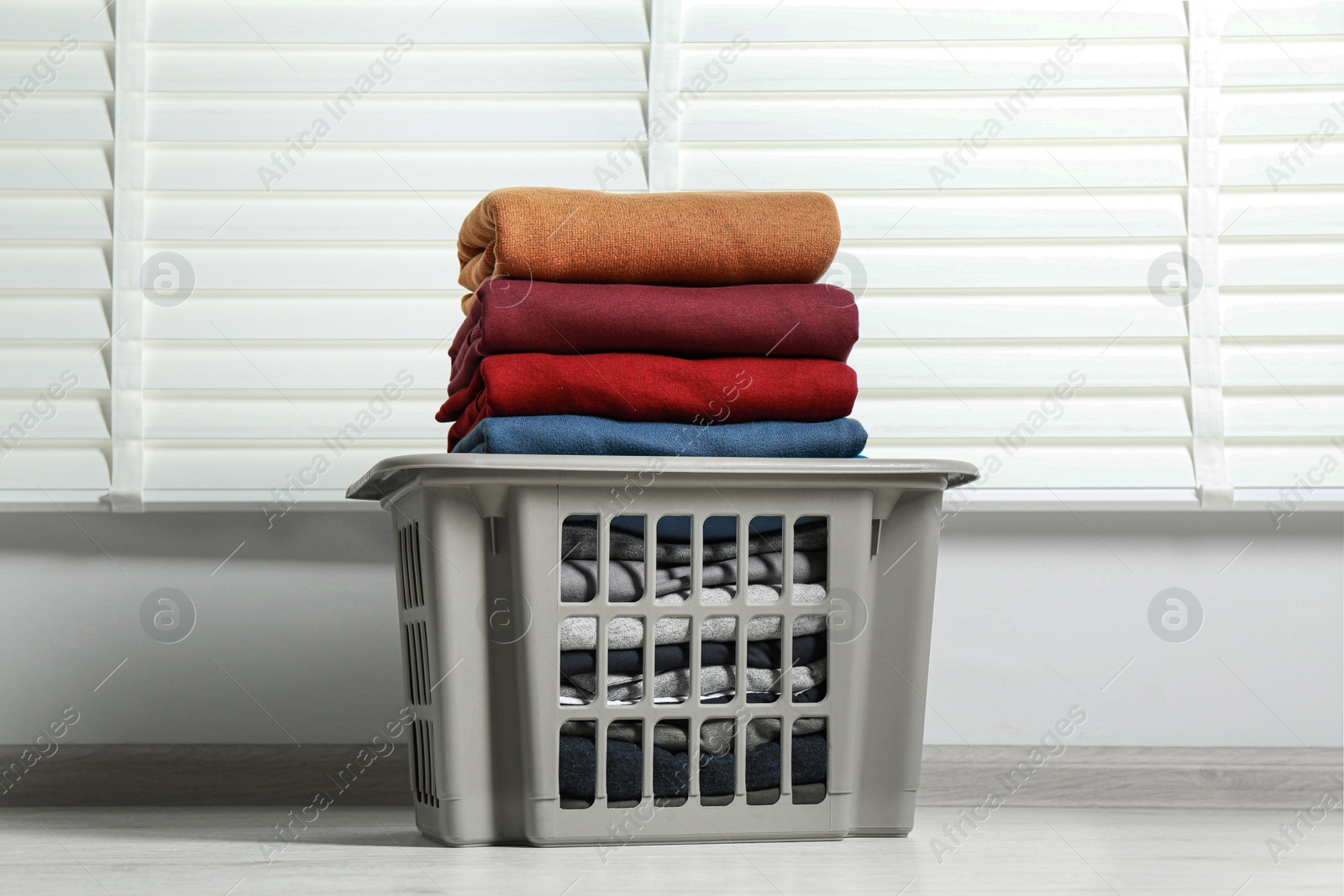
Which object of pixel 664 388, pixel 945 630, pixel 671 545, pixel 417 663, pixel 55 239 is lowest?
pixel 945 630

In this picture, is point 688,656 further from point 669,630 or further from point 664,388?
point 664,388

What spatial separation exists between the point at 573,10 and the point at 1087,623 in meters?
1.00

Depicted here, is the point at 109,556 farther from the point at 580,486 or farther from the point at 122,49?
the point at 580,486

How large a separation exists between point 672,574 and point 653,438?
119mm

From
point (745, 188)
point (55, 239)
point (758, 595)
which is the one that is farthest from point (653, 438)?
point (55, 239)

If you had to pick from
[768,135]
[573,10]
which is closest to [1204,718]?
[768,135]

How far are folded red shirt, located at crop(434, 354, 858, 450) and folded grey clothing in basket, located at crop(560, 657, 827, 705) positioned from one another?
0.22 meters

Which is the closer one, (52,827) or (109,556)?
(52,827)

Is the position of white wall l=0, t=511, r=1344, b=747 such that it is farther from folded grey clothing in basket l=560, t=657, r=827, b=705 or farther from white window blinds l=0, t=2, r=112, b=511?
folded grey clothing in basket l=560, t=657, r=827, b=705

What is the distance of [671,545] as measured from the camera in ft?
3.28

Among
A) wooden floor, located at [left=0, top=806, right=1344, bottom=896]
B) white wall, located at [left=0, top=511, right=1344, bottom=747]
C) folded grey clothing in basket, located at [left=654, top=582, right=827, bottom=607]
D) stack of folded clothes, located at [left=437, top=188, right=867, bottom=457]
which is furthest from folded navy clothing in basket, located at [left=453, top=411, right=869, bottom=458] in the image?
white wall, located at [left=0, top=511, right=1344, bottom=747]

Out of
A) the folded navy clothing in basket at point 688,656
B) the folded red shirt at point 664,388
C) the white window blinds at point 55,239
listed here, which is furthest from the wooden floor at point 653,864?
the white window blinds at point 55,239

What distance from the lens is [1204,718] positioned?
1423 millimetres

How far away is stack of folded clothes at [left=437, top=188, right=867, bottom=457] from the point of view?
100 centimetres
